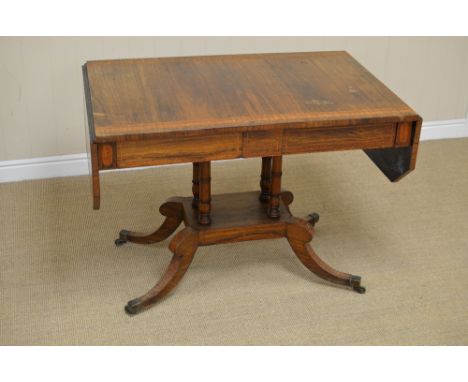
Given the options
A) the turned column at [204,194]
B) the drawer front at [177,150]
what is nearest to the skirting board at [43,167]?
the turned column at [204,194]

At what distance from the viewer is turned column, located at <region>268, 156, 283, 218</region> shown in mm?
2580

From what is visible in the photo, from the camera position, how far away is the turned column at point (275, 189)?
2.58 m

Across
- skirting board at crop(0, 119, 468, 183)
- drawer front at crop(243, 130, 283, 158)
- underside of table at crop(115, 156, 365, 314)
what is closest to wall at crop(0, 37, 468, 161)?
skirting board at crop(0, 119, 468, 183)

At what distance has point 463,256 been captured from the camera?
2.91 m

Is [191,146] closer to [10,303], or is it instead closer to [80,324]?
[80,324]

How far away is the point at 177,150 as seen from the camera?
2.20 meters

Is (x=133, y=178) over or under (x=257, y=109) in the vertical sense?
under

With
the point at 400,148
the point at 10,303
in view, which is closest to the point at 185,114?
the point at 400,148

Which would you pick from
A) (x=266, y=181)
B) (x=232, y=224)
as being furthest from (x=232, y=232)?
(x=266, y=181)

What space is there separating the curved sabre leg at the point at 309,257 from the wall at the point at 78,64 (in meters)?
1.15

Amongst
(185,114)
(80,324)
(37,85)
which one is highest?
(185,114)

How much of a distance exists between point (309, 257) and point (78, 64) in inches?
54.9

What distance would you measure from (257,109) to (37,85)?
138cm

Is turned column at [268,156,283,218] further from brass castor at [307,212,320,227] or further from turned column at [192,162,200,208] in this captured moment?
brass castor at [307,212,320,227]
